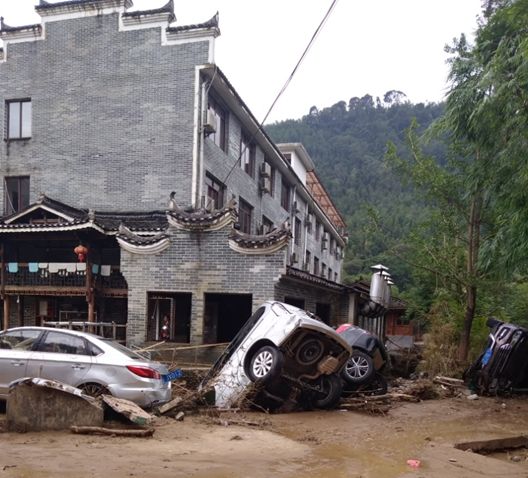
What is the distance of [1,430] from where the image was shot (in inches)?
294

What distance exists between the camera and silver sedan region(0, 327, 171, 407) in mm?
8766

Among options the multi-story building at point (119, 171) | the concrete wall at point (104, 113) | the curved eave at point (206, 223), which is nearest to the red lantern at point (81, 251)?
the multi-story building at point (119, 171)

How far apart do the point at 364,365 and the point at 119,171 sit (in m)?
10.3

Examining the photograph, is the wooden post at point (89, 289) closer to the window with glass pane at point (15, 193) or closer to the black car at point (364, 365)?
the window with glass pane at point (15, 193)

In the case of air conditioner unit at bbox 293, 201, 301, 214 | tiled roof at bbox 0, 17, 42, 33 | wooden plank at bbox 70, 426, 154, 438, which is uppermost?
tiled roof at bbox 0, 17, 42, 33

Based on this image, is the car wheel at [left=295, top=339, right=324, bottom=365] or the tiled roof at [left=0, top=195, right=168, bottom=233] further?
the tiled roof at [left=0, top=195, right=168, bottom=233]

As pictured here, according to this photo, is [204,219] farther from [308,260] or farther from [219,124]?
[308,260]

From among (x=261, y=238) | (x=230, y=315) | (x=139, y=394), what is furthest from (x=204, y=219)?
(x=139, y=394)

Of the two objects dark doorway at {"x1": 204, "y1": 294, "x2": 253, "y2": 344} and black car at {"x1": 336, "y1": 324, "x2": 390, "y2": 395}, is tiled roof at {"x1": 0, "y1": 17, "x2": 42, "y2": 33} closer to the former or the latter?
dark doorway at {"x1": 204, "y1": 294, "x2": 253, "y2": 344}

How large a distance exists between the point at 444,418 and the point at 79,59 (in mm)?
15503

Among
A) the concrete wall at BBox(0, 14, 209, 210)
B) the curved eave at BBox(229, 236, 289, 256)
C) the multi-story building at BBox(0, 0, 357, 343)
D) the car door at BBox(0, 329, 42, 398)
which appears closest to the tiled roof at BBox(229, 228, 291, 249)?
the curved eave at BBox(229, 236, 289, 256)

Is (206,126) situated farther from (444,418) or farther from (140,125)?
(444,418)

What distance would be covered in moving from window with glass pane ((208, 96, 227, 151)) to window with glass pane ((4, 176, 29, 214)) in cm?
651

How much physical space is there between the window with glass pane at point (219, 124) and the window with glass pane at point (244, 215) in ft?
9.52
